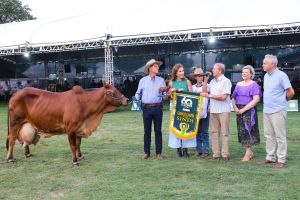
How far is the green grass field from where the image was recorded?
4.98 m

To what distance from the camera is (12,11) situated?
39938mm

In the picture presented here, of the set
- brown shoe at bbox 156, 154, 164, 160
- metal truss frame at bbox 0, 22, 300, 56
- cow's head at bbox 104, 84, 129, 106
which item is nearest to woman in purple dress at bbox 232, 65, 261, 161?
brown shoe at bbox 156, 154, 164, 160

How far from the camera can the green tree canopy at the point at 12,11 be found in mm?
39275

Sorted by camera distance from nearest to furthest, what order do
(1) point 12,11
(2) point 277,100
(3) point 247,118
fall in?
(2) point 277,100
(3) point 247,118
(1) point 12,11

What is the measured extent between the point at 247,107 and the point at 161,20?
1107 cm

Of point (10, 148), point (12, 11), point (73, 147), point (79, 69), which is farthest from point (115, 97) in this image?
point (12, 11)

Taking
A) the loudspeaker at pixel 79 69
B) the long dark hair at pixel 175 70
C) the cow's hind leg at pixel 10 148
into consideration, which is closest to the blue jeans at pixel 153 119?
the long dark hair at pixel 175 70

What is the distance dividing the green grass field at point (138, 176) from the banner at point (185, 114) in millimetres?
457

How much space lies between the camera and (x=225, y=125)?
6605 mm

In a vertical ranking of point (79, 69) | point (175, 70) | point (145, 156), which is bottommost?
point (145, 156)

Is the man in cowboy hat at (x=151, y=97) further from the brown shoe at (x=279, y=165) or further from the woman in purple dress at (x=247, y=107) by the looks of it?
the brown shoe at (x=279, y=165)

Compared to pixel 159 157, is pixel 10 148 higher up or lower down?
higher up

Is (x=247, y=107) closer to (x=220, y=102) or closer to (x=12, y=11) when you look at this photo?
(x=220, y=102)

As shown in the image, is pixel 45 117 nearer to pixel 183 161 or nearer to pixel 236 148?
pixel 183 161
